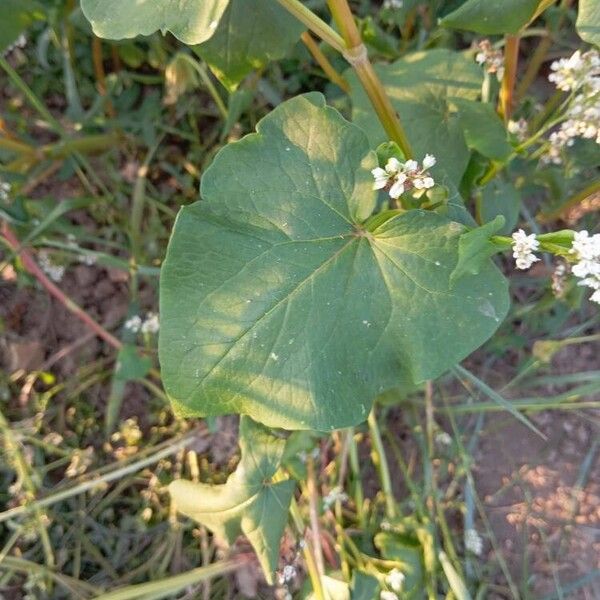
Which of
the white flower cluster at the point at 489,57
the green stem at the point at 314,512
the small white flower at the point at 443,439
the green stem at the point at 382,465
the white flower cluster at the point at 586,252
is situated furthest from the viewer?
the small white flower at the point at 443,439

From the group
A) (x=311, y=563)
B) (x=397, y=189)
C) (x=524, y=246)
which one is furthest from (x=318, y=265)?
(x=311, y=563)

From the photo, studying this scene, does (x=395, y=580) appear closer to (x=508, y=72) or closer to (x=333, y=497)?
(x=333, y=497)

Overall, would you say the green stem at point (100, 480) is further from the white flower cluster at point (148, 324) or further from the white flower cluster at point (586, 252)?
the white flower cluster at point (586, 252)

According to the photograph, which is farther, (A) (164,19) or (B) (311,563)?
(B) (311,563)

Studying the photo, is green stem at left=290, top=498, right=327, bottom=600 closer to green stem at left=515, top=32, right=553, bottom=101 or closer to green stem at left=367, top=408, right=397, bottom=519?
green stem at left=367, top=408, right=397, bottom=519

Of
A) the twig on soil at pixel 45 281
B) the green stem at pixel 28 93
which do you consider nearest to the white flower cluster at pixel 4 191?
the twig on soil at pixel 45 281

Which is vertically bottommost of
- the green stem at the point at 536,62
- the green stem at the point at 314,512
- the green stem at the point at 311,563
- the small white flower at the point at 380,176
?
the green stem at the point at 314,512

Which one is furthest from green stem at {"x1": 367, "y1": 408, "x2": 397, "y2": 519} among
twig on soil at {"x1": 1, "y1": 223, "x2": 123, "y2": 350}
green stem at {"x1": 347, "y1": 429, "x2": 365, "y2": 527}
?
twig on soil at {"x1": 1, "y1": 223, "x2": 123, "y2": 350}
